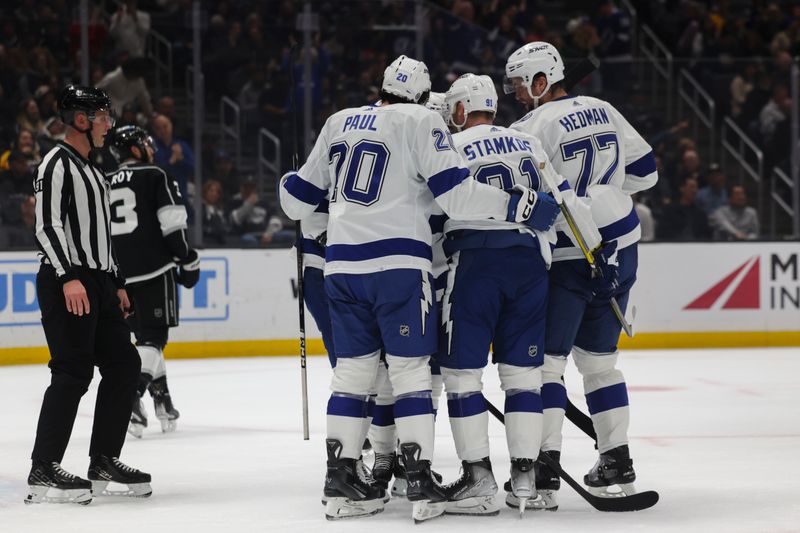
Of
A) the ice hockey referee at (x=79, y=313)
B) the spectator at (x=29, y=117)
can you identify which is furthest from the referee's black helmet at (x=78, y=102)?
the spectator at (x=29, y=117)

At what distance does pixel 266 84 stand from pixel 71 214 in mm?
5999

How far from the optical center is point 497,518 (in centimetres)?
396

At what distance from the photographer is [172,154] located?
9.62m

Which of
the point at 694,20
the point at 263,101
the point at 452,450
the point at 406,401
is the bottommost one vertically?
the point at 452,450

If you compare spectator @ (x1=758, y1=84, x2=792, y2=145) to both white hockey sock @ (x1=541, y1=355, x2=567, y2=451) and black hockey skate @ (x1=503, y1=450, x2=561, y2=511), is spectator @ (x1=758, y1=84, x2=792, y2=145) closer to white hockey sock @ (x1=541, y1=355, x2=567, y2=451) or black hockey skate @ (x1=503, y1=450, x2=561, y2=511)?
white hockey sock @ (x1=541, y1=355, x2=567, y2=451)

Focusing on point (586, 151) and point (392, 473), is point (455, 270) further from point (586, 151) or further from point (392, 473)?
point (392, 473)

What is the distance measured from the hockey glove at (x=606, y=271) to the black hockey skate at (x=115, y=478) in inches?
66.6

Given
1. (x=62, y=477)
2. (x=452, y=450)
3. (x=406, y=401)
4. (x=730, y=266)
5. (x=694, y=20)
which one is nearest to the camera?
(x=406, y=401)

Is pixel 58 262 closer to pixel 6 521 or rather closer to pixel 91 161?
pixel 91 161

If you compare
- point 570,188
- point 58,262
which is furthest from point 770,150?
point 58,262

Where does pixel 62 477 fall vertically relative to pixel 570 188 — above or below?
below

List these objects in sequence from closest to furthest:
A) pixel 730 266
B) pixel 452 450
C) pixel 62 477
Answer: pixel 62 477 → pixel 452 450 → pixel 730 266

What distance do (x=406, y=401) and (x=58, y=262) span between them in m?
1.24

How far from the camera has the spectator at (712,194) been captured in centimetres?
1012
